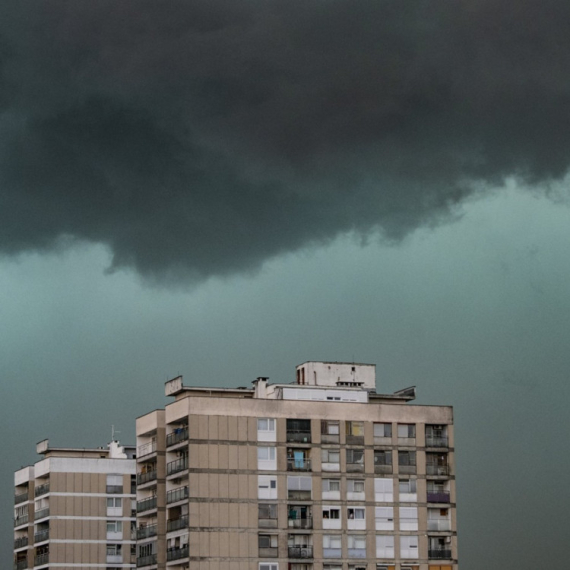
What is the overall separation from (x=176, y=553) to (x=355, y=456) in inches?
728

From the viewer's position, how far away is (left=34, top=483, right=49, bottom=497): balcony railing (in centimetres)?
15325

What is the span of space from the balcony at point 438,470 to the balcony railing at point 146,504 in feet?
85.8

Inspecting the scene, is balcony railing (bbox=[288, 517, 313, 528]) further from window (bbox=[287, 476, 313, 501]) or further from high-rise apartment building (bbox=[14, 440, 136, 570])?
high-rise apartment building (bbox=[14, 440, 136, 570])

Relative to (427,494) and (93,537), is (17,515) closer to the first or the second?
(93,537)

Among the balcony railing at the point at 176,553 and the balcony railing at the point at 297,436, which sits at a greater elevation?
the balcony railing at the point at 297,436

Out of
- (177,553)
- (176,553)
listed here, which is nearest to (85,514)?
(176,553)

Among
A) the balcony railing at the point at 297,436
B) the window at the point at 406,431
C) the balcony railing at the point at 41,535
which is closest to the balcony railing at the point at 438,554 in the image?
the window at the point at 406,431

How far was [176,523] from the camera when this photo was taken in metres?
127

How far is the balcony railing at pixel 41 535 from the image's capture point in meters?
152

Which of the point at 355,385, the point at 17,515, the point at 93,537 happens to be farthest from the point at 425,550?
the point at 17,515

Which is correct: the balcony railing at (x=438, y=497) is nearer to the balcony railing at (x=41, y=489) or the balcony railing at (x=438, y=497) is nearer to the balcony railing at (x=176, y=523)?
the balcony railing at (x=176, y=523)

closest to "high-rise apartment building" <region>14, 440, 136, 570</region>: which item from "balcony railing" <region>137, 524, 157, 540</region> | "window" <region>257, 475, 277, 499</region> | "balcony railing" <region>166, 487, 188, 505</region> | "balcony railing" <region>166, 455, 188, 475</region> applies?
"balcony railing" <region>137, 524, 157, 540</region>

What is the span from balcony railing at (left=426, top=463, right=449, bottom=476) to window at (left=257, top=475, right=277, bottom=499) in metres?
15.0

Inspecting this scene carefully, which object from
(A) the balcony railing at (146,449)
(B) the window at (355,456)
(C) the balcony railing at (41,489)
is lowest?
(B) the window at (355,456)
